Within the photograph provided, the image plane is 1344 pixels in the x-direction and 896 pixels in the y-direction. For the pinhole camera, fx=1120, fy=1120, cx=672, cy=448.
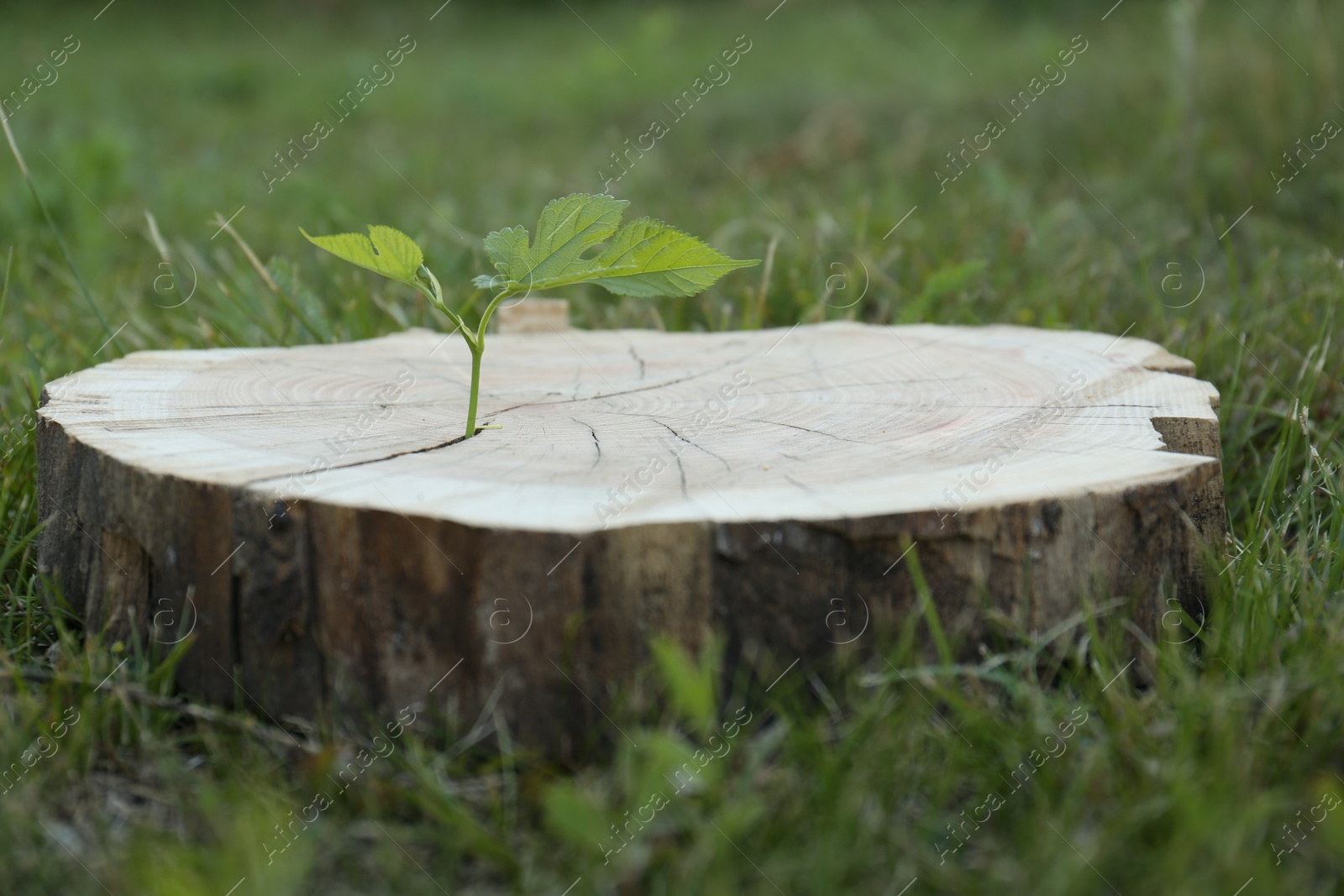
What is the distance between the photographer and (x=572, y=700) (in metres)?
1.26

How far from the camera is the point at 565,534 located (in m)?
1.15

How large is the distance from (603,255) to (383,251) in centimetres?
29

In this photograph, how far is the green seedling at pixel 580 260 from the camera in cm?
147

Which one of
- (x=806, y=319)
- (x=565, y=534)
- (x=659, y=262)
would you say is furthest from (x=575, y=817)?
(x=806, y=319)

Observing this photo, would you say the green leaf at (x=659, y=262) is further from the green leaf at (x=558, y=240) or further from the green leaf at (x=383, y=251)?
the green leaf at (x=383, y=251)

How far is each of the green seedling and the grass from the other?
55 centimetres

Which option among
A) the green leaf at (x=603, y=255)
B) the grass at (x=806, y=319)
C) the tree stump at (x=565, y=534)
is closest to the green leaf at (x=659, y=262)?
the green leaf at (x=603, y=255)

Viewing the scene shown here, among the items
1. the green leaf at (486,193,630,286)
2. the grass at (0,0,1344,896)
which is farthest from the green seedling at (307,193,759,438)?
the grass at (0,0,1344,896)

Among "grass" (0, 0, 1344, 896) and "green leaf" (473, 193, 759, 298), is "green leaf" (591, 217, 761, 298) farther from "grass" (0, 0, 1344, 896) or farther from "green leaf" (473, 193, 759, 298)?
"grass" (0, 0, 1344, 896)

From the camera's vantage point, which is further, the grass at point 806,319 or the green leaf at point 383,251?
the green leaf at point 383,251

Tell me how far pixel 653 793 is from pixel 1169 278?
2.36 metres

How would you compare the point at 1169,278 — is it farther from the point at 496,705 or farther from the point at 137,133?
the point at 137,133

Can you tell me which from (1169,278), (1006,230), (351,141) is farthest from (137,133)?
(1169,278)

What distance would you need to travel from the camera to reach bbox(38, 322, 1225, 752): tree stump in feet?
3.94
